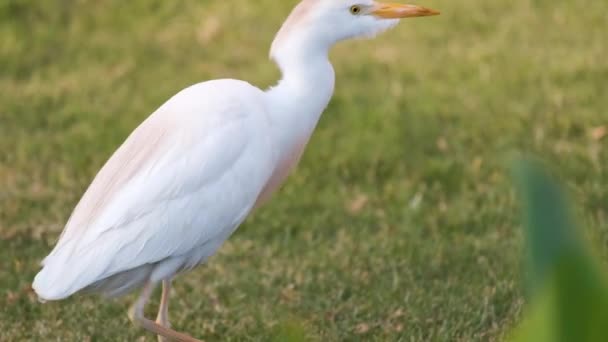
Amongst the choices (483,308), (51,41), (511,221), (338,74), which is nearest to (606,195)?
(511,221)

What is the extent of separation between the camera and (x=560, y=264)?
90 centimetres

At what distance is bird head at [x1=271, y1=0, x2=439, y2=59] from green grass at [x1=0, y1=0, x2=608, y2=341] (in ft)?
2.94

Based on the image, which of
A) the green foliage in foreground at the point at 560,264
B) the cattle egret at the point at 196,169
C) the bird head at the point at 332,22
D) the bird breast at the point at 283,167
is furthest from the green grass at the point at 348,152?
the green foliage in foreground at the point at 560,264

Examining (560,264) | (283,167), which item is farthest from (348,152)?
(560,264)

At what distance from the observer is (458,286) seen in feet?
13.0

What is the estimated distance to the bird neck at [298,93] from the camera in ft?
10.1

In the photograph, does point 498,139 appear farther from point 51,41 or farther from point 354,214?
point 51,41

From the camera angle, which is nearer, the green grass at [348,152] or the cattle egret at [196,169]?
the cattle egret at [196,169]

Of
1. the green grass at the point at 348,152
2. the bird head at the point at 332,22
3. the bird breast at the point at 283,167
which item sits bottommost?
the green grass at the point at 348,152

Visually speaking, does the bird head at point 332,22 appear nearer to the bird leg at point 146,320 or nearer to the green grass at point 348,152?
the bird leg at point 146,320

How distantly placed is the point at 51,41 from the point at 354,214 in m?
3.10

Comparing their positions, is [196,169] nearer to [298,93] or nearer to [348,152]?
[298,93]

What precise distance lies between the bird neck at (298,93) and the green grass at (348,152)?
68 centimetres

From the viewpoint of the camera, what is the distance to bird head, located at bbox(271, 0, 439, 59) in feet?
10.1
